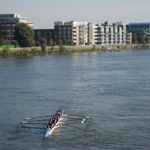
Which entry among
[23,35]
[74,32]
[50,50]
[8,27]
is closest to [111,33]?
[74,32]

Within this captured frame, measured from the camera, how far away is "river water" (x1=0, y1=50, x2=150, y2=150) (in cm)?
1581

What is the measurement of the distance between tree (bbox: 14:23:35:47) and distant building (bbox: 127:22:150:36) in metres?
73.4

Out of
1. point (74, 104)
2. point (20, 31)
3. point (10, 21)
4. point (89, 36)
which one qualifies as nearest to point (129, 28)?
point (89, 36)

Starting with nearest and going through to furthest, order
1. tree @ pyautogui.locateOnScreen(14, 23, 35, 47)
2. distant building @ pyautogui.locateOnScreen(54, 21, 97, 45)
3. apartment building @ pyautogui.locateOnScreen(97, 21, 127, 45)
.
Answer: tree @ pyautogui.locateOnScreen(14, 23, 35, 47)
distant building @ pyautogui.locateOnScreen(54, 21, 97, 45)
apartment building @ pyautogui.locateOnScreen(97, 21, 127, 45)

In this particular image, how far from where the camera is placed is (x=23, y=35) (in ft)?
225

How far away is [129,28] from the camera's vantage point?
15100cm

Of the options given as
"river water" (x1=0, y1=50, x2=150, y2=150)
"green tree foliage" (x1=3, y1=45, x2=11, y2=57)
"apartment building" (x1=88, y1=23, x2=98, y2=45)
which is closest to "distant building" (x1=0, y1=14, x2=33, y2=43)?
"green tree foliage" (x1=3, y1=45, x2=11, y2=57)

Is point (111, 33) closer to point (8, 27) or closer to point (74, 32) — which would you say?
point (74, 32)

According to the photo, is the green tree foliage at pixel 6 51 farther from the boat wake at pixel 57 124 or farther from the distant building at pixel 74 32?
the boat wake at pixel 57 124

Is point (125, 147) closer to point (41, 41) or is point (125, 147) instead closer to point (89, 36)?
point (41, 41)

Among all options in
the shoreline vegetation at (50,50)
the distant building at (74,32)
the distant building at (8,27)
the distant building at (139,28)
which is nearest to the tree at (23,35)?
the shoreline vegetation at (50,50)

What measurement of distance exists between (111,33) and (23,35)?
4207cm

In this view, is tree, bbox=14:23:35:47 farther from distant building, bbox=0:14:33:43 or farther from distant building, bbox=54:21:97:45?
distant building, bbox=54:21:97:45

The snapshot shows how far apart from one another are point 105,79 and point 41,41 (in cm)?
4173
